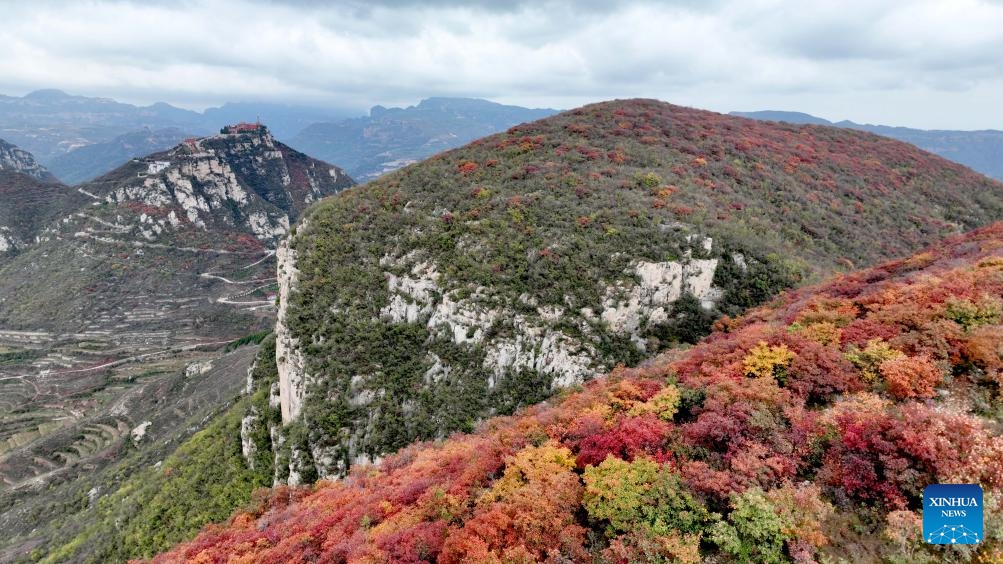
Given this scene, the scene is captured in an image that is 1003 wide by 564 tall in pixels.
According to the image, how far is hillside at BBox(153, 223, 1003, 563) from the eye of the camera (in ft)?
28.0

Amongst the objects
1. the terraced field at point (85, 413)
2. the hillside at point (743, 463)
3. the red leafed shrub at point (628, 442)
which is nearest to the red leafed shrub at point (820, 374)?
the hillside at point (743, 463)

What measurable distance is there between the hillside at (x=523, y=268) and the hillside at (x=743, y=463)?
434 inches

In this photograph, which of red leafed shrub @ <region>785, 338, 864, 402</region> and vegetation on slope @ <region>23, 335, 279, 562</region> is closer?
red leafed shrub @ <region>785, 338, 864, 402</region>

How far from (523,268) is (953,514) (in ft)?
85.1

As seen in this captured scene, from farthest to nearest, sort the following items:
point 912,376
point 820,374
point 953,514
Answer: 1. point 820,374
2. point 912,376
3. point 953,514

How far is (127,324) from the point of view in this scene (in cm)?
12562

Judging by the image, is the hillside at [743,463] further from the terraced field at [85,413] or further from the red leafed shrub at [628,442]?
the terraced field at [85,413]

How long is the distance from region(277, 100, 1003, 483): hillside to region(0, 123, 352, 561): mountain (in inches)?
475

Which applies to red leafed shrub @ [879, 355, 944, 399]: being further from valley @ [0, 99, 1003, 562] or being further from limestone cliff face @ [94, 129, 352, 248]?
limestone cliff face @ [94, 129, 352, 248]

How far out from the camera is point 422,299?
33.5 m

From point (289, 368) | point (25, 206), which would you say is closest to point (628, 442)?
point (289, 368)

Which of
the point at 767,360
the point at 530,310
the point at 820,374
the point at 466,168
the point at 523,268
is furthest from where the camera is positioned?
the point at 466,168

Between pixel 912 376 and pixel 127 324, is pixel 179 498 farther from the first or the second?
pixel 127 324

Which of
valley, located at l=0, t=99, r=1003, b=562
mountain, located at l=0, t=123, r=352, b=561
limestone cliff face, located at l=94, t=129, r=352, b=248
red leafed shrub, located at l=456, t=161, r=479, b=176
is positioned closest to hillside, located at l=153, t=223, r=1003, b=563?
valley, located at l=0, t=99, r=1003, b=562
